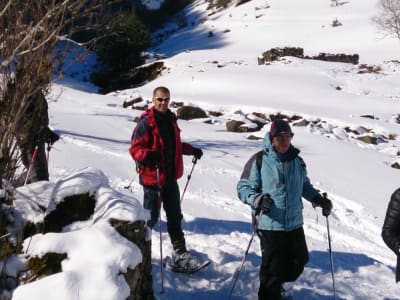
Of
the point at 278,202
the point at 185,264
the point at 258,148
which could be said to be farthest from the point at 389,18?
the point at 278,202

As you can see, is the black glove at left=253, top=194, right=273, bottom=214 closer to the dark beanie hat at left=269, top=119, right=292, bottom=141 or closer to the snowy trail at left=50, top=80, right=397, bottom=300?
the dark beanie hat at left=269, top=119, right=292, bottom=141

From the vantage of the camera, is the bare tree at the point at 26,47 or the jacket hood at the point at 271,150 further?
the jacket hood at the point at 271,150

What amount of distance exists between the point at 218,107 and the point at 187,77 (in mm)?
7501

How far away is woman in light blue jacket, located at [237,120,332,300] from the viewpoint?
142 inches

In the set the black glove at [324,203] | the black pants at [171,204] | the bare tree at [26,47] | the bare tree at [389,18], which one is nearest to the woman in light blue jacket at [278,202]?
the black glove at [324,203]

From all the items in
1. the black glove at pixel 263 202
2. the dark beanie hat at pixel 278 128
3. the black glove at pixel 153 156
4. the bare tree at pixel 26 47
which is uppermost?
the bare tree at pixel 26 47

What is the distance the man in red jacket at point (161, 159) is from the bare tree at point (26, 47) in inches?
55.5

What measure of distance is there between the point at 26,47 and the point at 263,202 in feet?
6.37

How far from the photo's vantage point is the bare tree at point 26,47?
2.67 m

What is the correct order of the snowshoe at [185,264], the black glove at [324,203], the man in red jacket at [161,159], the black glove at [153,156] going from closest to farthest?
the black glove at [324,203]
the black glove at [153,156]
the man in red jacket at [161,159]
the snowshoe at [185,264]

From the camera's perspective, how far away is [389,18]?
125 feet

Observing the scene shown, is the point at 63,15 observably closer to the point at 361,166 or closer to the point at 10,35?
the point at 10,35

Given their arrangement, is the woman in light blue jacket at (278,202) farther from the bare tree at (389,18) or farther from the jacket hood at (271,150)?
the bare tree at (389,18)

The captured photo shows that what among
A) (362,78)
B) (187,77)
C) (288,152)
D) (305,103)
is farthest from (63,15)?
(362,78)
